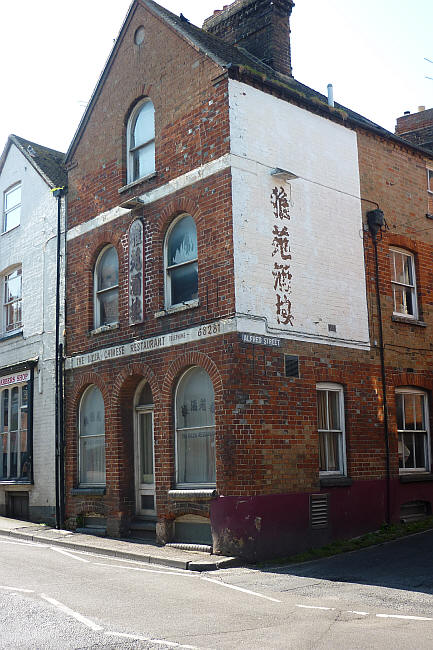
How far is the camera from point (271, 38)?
17.0m

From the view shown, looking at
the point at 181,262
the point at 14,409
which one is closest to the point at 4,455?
the point at 14,409

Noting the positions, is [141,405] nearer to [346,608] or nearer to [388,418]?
[388,418]

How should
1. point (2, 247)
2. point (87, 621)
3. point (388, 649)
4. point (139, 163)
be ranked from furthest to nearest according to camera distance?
point (2, 247) < point (139, 163) < point (87, 621) < point (388, 649)

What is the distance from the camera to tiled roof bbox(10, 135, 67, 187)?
62.4ft

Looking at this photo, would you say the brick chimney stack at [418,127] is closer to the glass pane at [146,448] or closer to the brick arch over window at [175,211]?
the brick arch over window at [175,211]

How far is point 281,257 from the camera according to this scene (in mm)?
13750

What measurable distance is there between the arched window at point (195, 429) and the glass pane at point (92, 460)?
9.05 ft

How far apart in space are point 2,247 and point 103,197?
17.7ft

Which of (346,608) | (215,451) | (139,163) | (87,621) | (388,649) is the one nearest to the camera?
(388,649)

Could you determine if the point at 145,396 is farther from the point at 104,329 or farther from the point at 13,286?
the point at 13,286

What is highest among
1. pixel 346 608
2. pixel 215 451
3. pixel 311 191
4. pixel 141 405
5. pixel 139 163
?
pixel 139 163

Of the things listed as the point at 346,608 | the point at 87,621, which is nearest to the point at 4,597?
the point at 87,621

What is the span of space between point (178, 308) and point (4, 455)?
8.12 meters

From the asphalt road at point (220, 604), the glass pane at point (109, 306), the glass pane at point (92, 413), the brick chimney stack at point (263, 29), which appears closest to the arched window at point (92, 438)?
the glass pane at point (92, 413)
